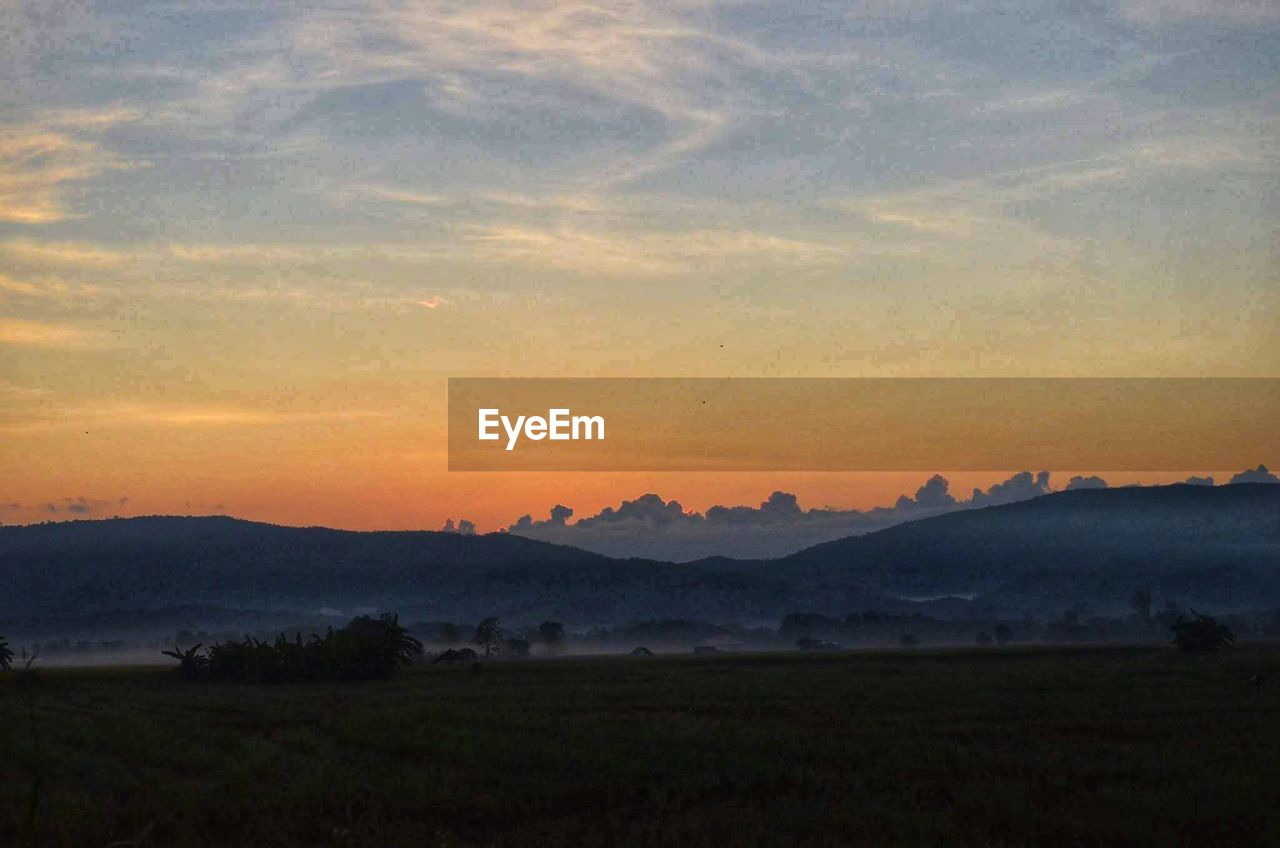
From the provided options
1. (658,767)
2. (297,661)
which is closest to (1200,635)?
(297,661)

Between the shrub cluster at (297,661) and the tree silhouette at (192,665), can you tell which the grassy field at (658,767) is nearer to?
the shrub cluster at (297,661)

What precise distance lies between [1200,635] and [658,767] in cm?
8040

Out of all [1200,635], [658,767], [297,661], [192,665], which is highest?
[658,767]

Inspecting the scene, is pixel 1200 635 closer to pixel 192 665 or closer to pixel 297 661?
pixel 297 661

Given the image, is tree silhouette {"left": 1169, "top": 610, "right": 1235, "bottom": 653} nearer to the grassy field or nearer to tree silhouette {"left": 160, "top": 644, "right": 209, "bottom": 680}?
the grassy field

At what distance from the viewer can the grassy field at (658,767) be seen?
2734cm

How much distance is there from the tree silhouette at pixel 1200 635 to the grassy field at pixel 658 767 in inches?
1492

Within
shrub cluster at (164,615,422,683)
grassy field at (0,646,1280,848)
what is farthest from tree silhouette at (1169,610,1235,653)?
shrub cluster at (164,615,422,683)

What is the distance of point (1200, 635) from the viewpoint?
338 feet

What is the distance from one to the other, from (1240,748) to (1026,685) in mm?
28496

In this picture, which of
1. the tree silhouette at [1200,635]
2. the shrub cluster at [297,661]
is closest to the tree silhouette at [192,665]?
the shrub cluster at [297,661]

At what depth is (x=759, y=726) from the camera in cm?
4716

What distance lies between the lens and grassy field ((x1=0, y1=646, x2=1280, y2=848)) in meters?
27.3

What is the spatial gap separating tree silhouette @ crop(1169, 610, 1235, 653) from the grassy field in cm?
3789
